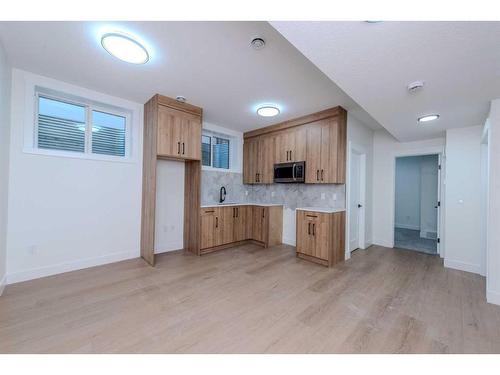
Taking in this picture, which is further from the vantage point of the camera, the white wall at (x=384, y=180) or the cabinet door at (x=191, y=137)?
the white wall at (x=384, y=180)

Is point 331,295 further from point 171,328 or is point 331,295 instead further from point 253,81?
point 253,81

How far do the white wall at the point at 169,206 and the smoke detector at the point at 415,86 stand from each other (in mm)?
3771

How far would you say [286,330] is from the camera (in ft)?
5.98

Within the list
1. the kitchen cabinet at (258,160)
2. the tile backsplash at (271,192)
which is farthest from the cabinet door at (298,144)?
the tile backsplash at (271,192)

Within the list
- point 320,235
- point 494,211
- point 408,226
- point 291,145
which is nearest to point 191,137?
point 291,145

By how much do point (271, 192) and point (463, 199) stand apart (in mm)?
3489

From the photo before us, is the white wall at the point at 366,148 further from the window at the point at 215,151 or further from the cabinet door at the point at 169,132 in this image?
the cabinet door at the point at 169,132

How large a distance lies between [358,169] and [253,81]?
3.09m

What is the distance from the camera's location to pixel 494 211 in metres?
2.46

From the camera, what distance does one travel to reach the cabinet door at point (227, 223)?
4258 mm

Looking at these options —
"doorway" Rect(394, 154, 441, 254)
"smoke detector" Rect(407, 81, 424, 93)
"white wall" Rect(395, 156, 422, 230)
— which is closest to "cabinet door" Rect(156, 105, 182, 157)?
"smoke detector" Rect(407, 81, 424, 93)

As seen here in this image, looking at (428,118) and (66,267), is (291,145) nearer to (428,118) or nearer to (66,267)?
(428,118)
